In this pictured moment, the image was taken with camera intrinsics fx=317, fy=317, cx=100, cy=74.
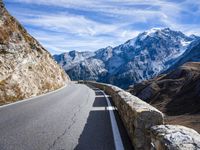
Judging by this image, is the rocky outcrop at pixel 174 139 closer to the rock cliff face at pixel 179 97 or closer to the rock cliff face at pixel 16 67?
the rock cliff face at pixel 16 67

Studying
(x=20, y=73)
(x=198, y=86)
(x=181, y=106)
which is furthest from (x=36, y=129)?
(x=198, y=86)

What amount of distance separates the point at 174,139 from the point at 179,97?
52852 mm

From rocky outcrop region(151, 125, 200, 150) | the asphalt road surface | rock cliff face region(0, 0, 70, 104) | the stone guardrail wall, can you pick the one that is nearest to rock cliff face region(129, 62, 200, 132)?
rock cliff face region(0, 0, 70, 104)

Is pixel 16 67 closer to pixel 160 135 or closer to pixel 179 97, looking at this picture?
pixel 160 135

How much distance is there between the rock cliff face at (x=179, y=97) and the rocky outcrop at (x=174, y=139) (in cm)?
2422

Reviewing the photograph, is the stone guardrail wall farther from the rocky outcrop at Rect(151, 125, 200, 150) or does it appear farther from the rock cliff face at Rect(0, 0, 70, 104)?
the rock cliff face at Rect(0, 0, 70, 104)

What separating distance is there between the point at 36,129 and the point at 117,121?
12.0 feet

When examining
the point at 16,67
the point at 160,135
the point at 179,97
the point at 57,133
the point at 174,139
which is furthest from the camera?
the point at 179,97

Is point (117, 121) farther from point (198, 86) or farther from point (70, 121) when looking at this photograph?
point (198, 86)

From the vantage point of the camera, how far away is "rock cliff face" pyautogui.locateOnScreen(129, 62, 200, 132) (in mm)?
38894

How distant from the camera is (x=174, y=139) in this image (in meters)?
4.99

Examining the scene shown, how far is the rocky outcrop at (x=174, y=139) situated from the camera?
15.2 ft

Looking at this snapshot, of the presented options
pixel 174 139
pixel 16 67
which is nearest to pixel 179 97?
pixel 16 67

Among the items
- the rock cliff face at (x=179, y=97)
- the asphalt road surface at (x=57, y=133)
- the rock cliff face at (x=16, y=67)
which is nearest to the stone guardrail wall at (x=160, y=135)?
the asphalt road surface at (x=57, y=133)
